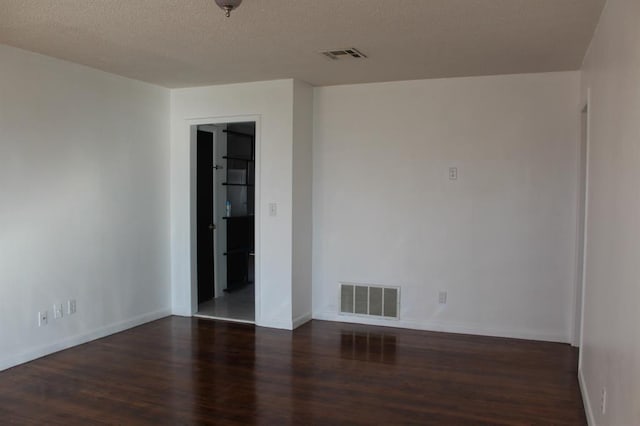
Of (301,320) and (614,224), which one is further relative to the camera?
(301,320)

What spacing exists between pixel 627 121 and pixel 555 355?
9.04 feet

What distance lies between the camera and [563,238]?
4.59 meters

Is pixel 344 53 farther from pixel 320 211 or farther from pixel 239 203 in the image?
pixel 239 203

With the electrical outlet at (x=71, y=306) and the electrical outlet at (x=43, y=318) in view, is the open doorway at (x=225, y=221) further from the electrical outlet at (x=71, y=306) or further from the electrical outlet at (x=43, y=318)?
the electrical outlet at (x=43, y=318)

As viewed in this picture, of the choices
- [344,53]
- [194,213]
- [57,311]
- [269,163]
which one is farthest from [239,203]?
[344,53]

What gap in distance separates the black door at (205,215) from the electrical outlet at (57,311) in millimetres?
1832

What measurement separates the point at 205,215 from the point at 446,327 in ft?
10.1

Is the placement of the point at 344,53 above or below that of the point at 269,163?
above

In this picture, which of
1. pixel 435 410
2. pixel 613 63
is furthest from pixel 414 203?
pixel 613 63

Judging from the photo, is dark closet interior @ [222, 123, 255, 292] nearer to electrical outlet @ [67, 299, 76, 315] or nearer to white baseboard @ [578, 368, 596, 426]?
electrical outlet @ [67, 299, 76, 315]

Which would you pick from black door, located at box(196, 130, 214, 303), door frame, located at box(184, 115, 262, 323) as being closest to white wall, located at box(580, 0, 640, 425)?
door frame, located at box(184, 115, 262, 323)

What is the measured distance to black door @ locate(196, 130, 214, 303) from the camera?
5973 mm

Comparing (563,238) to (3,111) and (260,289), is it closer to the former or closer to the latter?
(260,289)

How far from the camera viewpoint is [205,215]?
6.13 m
